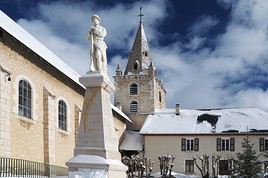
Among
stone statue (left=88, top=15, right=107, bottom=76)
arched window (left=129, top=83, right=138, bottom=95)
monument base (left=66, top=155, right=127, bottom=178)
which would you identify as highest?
arched window (left=129, top=83, right=138, bottom=95)

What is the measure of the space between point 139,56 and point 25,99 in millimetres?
36767


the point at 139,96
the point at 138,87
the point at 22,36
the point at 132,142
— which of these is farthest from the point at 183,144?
the point at 22,36

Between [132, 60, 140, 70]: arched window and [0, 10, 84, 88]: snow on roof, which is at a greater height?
[132, 60, 140, 70]: arched window

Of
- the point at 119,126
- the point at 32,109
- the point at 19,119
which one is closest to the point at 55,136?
the point at 32,109

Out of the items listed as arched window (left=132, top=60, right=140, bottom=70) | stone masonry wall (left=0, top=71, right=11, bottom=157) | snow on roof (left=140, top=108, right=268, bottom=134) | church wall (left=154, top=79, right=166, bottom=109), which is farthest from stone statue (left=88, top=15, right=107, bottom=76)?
arched window (left=132, top=60, right=140, bottom=70)

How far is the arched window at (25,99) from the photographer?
2422 cm

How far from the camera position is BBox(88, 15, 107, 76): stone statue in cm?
1476

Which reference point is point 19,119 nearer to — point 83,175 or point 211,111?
point 83,175

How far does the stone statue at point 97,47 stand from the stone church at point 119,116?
27.0 feet

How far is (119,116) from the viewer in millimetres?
50406

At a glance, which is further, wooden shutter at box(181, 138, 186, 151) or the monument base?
wooden shutter at box(181, 138, 186, 151)

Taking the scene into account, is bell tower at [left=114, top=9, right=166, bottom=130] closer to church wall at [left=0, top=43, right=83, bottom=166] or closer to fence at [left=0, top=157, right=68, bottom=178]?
church wall at [left=0, top=43, right=83, bottom=166]

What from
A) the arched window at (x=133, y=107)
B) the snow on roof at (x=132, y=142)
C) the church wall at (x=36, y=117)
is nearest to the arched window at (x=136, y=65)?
the arched window at (x=133, y=107)

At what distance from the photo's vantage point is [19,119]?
23.6 meters
